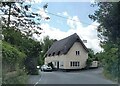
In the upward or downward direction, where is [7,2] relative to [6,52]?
upward

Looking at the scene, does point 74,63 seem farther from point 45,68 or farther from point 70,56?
point 45,68

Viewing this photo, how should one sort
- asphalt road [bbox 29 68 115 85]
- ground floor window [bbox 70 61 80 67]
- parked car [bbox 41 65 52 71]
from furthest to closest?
1. ground floor window [bbox 70 61 80 67]
2. parked car [bbox 41 65 52 71]
3. asphalt road [bbox 29 68 115 85]

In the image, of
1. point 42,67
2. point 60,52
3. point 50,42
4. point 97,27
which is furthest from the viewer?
point 60,52

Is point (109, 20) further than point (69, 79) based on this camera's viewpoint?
No

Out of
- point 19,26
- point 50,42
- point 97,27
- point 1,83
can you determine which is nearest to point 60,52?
point 50,42

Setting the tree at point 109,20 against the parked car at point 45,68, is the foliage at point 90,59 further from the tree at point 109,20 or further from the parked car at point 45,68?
the tree at point 109,20

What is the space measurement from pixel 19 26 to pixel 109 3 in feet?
25.8

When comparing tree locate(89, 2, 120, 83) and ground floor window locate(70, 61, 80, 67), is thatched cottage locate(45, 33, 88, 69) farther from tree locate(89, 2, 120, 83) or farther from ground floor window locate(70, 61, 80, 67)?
tree locate(89, 2, 120, 83)

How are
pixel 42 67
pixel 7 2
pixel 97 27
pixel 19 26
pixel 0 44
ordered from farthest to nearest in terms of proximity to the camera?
pixel 42 67 < pixel 97 27 < pixel 19 26 < pixel 7 2 < pixel 0 44

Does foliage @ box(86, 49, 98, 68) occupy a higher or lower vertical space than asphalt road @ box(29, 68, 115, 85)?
higher

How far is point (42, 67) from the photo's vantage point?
47.3 m

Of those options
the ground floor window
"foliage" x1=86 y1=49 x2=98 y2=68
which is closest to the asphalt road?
"foliage" x1=86 y1=49 x2=98 y2=68

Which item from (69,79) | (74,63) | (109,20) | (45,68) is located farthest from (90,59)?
(109,20)

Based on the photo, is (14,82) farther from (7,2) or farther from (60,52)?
(60,52)
